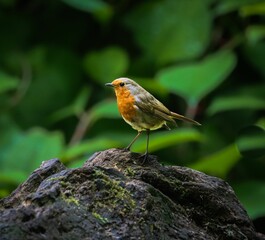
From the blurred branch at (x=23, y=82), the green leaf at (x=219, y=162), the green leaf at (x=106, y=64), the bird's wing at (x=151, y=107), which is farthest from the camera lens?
the blurred branch at (x=23, y=82)

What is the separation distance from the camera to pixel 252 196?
12.7 ft

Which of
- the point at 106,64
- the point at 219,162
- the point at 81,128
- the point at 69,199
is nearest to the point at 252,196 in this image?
the point at 219,162

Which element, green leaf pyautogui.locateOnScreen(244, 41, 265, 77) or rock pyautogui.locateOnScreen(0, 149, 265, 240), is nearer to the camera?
rock pyautogui.locateOnScreen(0, 149, 265, 240)

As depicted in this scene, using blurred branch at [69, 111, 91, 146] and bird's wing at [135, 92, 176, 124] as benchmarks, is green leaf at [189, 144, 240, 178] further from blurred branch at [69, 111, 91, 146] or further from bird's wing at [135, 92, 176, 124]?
bird's wing at [135, 92, 176, 124]

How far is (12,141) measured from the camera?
4.41m

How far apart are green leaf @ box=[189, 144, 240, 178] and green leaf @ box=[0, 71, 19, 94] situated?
1458 mm

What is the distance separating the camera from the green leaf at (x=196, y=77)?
4.35m

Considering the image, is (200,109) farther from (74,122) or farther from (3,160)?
(3,160)

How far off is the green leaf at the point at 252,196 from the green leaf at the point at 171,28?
1.34 meters

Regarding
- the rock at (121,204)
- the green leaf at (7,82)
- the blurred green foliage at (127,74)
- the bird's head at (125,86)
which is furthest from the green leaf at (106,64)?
the rock at (121,204)

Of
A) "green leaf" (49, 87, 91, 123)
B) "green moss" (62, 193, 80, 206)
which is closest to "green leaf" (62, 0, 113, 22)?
"green leaf" (49, 87, 91, 123)

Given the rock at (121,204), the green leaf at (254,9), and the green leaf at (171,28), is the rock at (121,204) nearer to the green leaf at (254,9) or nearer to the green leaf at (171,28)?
the green leaf at (254,9)

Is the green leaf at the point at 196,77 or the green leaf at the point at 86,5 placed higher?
the green leaf at the point at 86,5

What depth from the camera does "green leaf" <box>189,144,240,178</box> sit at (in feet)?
12.9
